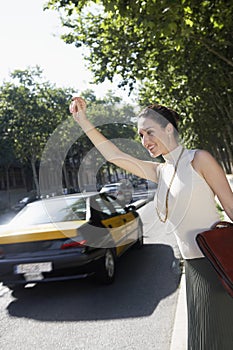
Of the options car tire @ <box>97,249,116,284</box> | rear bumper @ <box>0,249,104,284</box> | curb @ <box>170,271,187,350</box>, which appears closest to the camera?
curb @ <box>170,271,187,350</box>

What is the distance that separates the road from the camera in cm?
412

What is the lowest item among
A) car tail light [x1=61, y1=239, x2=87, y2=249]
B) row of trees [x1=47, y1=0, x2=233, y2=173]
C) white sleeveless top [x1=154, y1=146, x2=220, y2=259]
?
car tail light [x1=61, y1=239, x2=87, y2=249]

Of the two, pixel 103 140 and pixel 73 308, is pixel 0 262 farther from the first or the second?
pixel 103 140

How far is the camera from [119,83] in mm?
14422

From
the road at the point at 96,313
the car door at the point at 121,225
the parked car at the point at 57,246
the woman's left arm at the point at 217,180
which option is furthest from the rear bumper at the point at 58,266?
the woman's left arm at the point at 217,180

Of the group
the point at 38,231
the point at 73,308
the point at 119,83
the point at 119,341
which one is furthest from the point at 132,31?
the point at 119,341

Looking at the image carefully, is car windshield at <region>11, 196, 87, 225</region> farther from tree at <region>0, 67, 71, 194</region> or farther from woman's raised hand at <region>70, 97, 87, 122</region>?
tree at <region>0, 67, 71, 194</region>

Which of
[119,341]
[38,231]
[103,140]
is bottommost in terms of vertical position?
[119,341]

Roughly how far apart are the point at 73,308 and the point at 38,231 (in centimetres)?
120

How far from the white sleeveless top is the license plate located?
380cm

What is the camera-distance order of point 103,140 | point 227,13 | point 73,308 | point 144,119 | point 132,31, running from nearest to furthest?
point 144,119 → point 103,140 → point 73,308 → point 227,13 → point 132,31

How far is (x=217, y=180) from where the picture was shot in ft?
6.50

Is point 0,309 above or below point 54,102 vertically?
below

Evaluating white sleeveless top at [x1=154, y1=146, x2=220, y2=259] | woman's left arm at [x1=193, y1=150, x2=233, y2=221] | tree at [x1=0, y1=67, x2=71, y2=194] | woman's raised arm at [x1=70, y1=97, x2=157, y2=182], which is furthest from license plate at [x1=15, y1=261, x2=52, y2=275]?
tree at [x1=0, y1=67, x2=71, y2=194]
